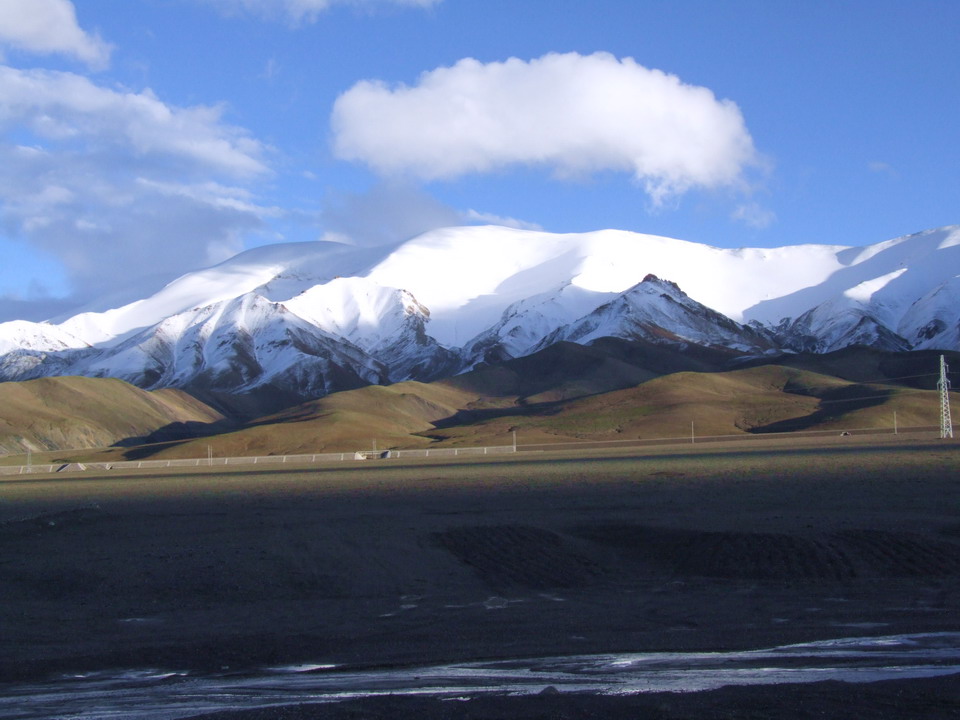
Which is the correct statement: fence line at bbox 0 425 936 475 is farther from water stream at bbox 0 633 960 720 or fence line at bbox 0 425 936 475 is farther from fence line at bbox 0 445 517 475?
water stream at bbox 0 633 960 720

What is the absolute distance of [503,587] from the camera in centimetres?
2241

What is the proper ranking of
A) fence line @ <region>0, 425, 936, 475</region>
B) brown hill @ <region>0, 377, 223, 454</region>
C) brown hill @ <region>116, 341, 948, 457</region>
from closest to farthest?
1. fence line @ <region>0, 425, 936, 475</region>
2. brown hill @ <region>116, 341, 948, 457</region>
3. brown hill @ <region>0, 377, 223, 454</region>

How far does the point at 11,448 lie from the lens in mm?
151000

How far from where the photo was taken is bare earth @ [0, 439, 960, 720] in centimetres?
1562

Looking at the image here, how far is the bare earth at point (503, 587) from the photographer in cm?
1562

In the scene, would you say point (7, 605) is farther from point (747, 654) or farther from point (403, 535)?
point (747, 654)

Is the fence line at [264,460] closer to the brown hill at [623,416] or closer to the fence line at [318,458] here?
the fence line at [318,458]

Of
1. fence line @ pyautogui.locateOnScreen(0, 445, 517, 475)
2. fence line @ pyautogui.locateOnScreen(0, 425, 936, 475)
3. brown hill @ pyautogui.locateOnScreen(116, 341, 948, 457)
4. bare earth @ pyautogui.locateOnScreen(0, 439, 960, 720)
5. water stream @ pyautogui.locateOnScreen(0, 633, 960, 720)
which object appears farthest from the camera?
brown hill @ pyautogui.locateOnScreen(116, 341, 948, 457)

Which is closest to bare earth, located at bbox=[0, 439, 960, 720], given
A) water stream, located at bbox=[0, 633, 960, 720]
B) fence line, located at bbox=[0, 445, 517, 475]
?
water stream, located at bbox=[0, 633, 960, 720]

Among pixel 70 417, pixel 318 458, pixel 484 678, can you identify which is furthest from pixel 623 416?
pixel 484 678

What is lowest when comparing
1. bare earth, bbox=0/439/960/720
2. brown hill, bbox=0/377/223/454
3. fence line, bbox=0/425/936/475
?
fence line, bbox=0/425/936/475

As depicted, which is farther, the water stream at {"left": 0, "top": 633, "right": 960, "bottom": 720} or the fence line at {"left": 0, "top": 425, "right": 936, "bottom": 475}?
the fence line at {"left": 0, "top": 425, "right": 936, "bottom": 475}

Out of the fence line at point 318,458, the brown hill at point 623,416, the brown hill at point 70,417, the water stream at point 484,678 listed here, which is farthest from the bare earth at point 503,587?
the brown hill at point 70,417

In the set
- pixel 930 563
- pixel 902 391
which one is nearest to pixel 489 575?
pixel 930 563
